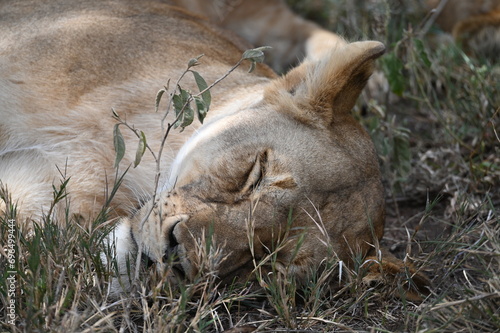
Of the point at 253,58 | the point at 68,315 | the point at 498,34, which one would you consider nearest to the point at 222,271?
the point at 68,315

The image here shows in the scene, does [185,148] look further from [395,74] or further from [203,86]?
[395,74]

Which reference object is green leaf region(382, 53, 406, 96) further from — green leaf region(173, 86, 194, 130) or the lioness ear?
green leaf region(173, 86, 194, 130)

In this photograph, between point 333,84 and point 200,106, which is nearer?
point 200,106

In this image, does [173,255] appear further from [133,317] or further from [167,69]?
[167,69]

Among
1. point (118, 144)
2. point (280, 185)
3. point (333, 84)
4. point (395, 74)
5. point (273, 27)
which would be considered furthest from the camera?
point (273, 27)

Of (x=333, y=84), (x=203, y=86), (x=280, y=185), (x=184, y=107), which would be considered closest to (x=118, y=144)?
(x=184, y=107)

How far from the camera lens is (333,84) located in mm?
2820

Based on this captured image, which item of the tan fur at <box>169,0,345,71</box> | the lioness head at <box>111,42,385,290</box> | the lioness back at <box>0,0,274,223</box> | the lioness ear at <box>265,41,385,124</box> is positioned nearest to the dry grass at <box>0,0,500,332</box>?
the lioness head at <box>111,42,385,290</box>

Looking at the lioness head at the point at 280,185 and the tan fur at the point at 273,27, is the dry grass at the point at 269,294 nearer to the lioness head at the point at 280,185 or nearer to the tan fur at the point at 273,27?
the lioness head at the point at 280,185

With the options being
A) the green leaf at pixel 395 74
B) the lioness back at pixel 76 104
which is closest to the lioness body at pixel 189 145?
the lioness back at pixel 76 104

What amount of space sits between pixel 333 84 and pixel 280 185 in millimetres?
538

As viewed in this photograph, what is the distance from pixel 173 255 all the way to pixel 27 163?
102cm

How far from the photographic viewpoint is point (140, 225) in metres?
2.39

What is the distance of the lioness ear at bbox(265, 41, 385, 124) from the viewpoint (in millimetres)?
2793
